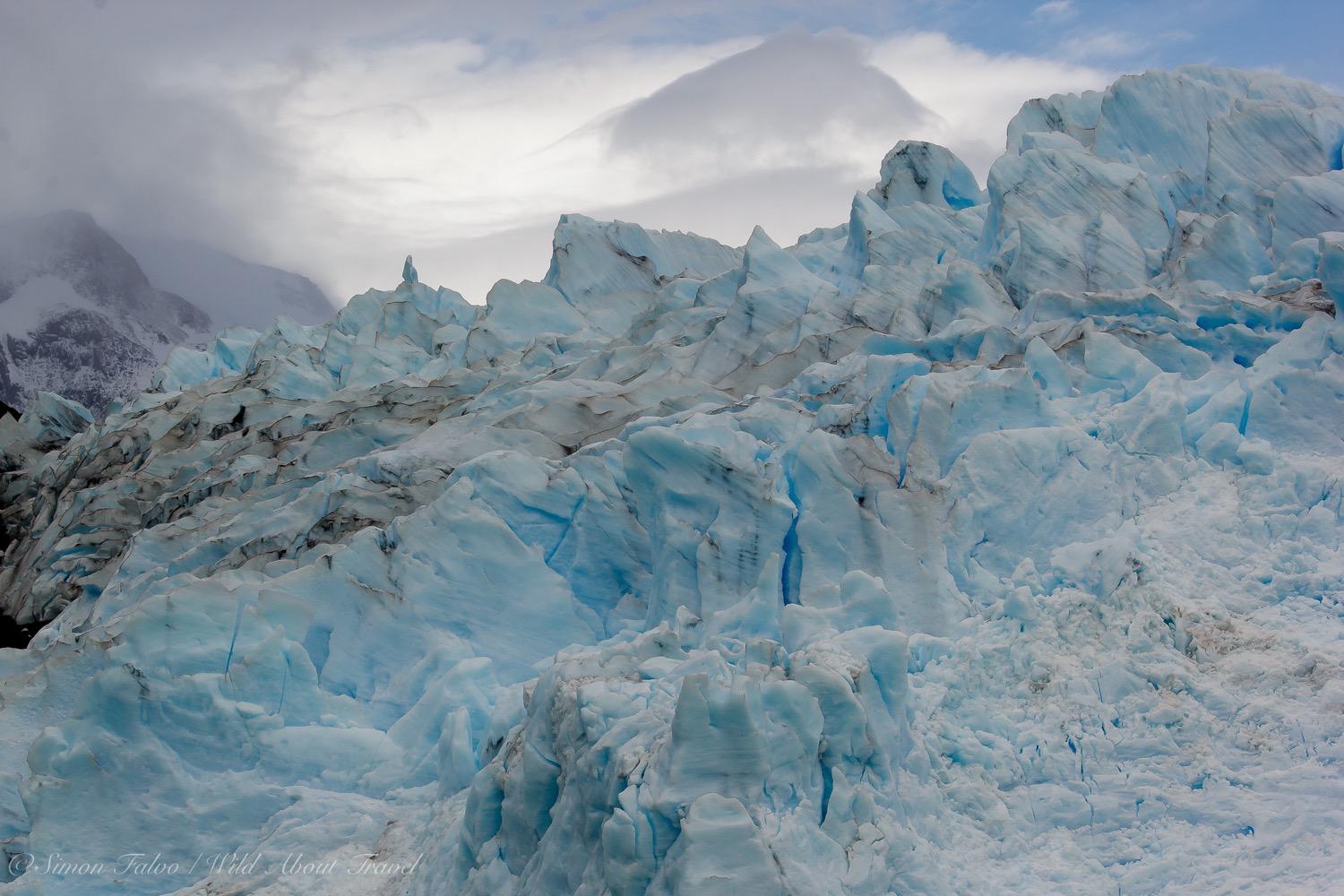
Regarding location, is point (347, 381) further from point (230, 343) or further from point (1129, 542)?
point (1129, 542)

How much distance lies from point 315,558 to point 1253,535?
24.0 feet

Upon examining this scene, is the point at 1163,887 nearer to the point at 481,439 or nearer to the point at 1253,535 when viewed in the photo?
the point at 1253,535

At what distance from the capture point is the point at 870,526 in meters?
8.48

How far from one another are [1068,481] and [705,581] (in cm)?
277

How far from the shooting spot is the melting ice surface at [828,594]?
6059mm

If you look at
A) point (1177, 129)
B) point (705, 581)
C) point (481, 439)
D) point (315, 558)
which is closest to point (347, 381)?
point (481, 439)

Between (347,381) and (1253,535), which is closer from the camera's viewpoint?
(1253,535)

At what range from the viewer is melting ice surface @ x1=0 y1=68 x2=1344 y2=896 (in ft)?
19.9

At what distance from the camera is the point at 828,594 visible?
7.94m

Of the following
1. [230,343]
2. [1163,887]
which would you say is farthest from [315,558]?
[230,343]

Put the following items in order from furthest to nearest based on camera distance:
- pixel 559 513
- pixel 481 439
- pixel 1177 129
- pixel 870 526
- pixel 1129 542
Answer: pixel 1177 129 < pixel 481 439 < pixel 559 513 < pixel 870 526 < pixel 1129 542

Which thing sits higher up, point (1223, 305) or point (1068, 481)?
point (1223, 305)

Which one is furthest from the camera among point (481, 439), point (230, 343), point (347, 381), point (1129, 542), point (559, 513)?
point (230, 343)

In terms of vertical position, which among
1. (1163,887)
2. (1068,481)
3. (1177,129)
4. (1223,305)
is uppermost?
(1177,129)
